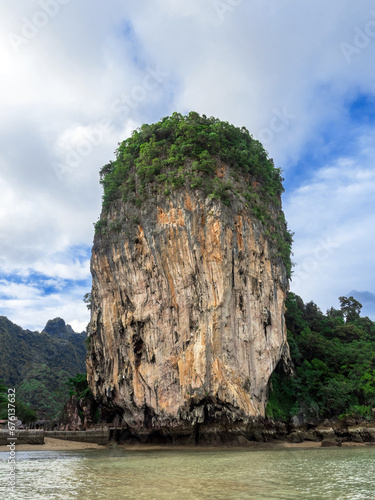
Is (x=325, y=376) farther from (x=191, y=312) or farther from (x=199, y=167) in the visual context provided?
(x=199, y=167)

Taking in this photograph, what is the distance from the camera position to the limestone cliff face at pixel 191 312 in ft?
66.3

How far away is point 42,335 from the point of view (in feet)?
240

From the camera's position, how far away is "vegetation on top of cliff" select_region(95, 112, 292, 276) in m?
23.9

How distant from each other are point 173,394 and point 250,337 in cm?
547

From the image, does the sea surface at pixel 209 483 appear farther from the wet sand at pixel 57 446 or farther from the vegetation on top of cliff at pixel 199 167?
the wet sand at pixel 57 446

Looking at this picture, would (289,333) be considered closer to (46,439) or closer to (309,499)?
(46,439)

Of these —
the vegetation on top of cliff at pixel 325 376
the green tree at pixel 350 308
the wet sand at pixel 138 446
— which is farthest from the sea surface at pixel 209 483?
the green tree at pixel 350 308

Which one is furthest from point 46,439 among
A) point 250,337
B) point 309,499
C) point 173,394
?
point 309,499

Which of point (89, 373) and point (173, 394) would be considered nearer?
point (173, 394)

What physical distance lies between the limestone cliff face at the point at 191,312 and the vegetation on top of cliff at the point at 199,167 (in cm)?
103

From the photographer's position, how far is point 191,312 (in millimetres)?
21750

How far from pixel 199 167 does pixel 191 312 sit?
9.09 metres

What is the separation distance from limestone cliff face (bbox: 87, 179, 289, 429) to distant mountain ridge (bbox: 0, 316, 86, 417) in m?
29.6

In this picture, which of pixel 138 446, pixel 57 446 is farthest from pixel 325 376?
pixel 57 446
